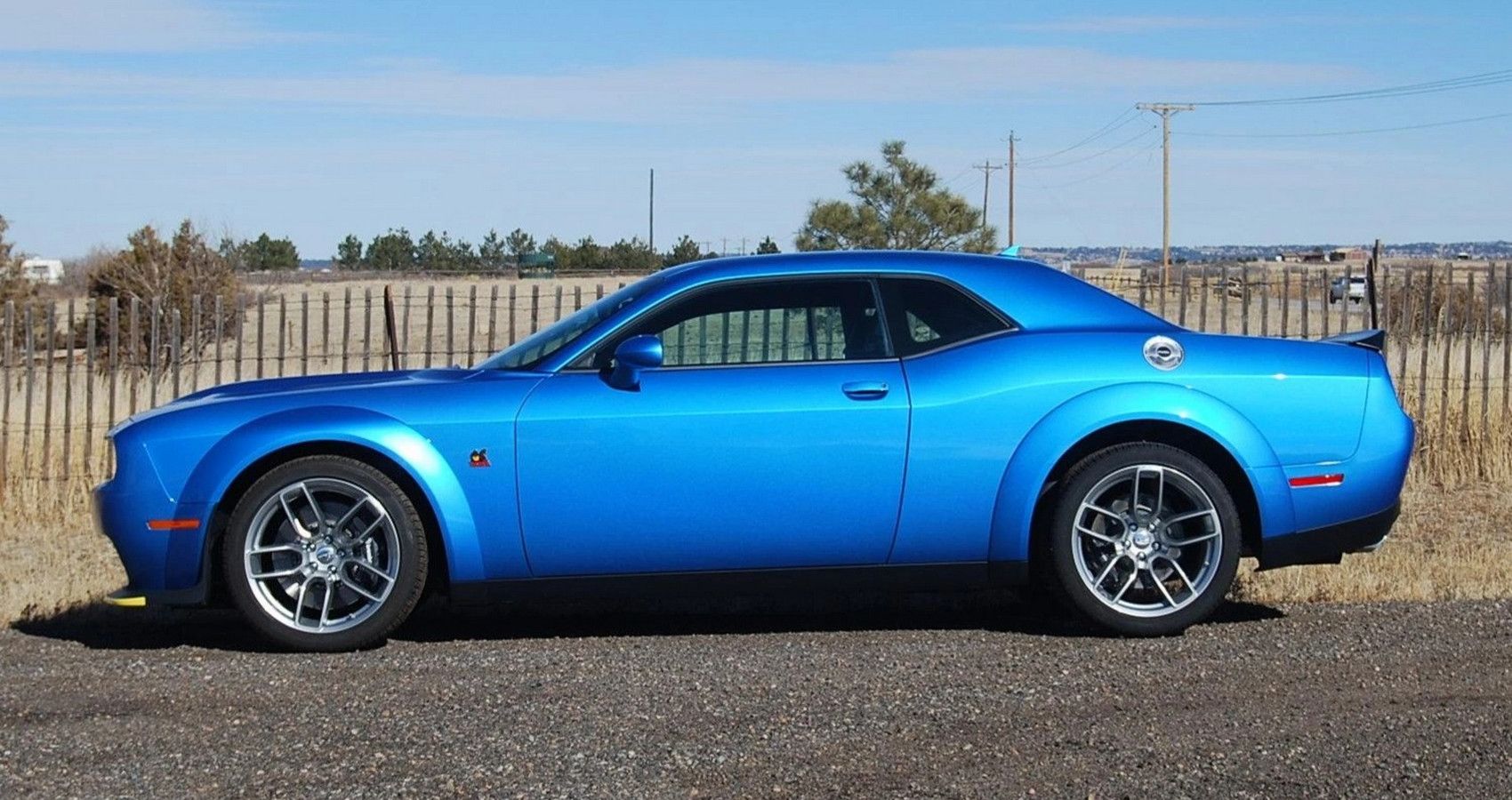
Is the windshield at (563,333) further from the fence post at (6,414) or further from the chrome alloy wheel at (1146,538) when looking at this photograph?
the fence post at (6,414)

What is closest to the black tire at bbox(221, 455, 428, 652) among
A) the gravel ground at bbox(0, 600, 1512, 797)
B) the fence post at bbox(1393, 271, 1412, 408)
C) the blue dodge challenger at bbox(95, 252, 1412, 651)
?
the blue dodge challenger at bbox(95, 252, 1412, 651)

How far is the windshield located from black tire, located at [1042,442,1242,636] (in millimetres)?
1766

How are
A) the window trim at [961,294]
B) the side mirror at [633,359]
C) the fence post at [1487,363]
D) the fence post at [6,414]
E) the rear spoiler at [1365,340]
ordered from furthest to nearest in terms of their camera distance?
the fence post at [1487,363], the fence post at [6,414], the rear spoiler at [1365,340], the window trim at [961,294], the side mirror at [633,359]

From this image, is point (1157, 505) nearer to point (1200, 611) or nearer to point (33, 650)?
point (1200, 611)

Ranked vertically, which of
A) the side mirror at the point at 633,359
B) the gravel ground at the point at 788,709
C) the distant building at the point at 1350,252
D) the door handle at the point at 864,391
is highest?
the distant building at the point at 1350,252

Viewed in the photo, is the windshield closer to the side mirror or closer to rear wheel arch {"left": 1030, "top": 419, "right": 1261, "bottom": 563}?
the side mirror

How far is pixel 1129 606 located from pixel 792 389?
57.6 inches

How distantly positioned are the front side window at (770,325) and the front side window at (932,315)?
7 centimetres

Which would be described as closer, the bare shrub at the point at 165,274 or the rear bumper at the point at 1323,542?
the rear bumper at the point at 1323,542

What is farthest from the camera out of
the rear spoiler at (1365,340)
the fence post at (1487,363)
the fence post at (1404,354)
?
the fence post at (1487,363)

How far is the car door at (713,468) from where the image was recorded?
6.43m

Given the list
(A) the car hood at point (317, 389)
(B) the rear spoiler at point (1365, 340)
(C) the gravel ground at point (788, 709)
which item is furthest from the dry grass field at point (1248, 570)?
(A) the car hood at point (317, 389)

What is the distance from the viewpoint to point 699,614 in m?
7.34

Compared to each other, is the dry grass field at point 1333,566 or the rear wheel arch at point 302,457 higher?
the rear wheel arch at point 302,457
